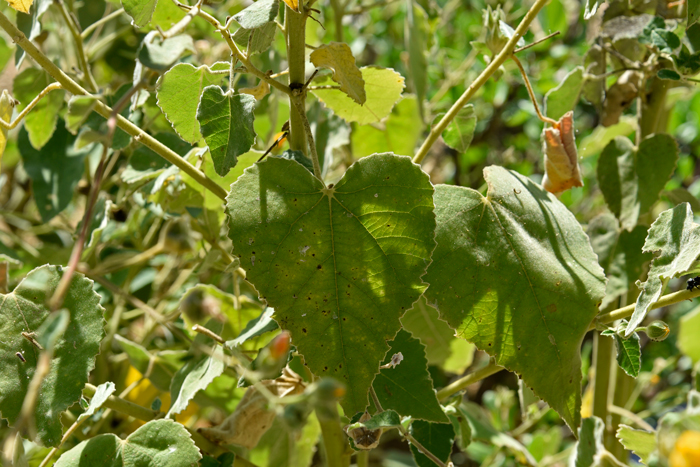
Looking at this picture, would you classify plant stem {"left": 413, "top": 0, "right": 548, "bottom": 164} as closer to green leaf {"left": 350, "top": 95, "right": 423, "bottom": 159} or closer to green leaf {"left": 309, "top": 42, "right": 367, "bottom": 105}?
green leaf {"left": 309, "top": 42, "right": 367, "bottom": 105}

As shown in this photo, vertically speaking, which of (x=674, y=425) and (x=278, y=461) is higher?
(x=674, y=425)

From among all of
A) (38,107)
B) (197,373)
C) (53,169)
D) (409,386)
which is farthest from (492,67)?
(53,169)

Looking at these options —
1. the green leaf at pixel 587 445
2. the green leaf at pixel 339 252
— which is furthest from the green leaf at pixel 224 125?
the green leaf at pixel 587 445

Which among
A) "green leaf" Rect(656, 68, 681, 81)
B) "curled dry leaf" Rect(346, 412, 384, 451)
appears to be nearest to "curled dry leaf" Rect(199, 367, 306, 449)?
"curled dry leaf" Rect(346, 412, 384, 451)

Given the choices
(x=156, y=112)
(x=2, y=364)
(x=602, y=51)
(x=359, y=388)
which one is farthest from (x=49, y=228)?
(x=602, y=51)

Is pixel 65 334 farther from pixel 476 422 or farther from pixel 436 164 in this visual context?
pixel 436 164

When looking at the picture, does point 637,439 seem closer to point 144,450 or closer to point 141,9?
point 144,450
